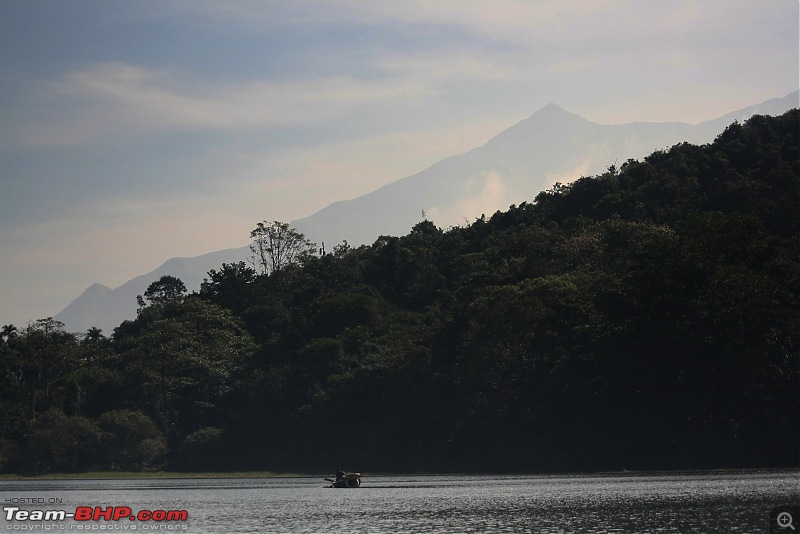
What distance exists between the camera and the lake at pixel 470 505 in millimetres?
40406

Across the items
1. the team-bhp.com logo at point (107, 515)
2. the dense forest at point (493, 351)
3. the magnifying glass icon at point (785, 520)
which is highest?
the dense forest at point (493, 351)

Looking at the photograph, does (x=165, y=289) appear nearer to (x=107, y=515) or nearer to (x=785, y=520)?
(x=107, y=515)

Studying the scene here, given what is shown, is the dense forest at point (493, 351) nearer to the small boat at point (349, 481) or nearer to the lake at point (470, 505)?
the lake at point (470, 505)

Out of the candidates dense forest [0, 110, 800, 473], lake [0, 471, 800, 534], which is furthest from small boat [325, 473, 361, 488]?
dense forest [0, 110, 800, 473]

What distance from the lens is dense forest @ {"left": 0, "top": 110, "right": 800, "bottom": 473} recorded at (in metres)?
70.8

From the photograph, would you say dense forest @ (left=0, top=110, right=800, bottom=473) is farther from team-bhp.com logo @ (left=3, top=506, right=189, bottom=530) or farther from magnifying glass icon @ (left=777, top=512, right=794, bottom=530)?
team-bhp.com logo @ (left=3, top=506, right=189, bottom=530)

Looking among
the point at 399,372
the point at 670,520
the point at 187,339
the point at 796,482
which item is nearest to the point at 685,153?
the point at 399,372

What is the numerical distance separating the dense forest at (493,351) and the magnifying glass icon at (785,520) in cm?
3029

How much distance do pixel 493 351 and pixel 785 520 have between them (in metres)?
51.6

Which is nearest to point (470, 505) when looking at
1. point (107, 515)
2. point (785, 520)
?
point (107, 515)

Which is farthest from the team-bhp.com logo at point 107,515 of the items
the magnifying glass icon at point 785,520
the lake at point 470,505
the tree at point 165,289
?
the tree at point 165,289

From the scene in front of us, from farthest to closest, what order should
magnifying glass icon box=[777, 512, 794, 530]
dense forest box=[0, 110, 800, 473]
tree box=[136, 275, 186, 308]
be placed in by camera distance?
1. tree box=[136, 275, 186, 308]
2. dense forest box=[0, 110, 800, 473]
3. magnifying glass icon box=[777, 512, 794, 530]

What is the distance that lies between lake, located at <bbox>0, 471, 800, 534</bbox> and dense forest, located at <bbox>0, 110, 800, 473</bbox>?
7.26 meters

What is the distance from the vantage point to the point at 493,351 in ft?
289
